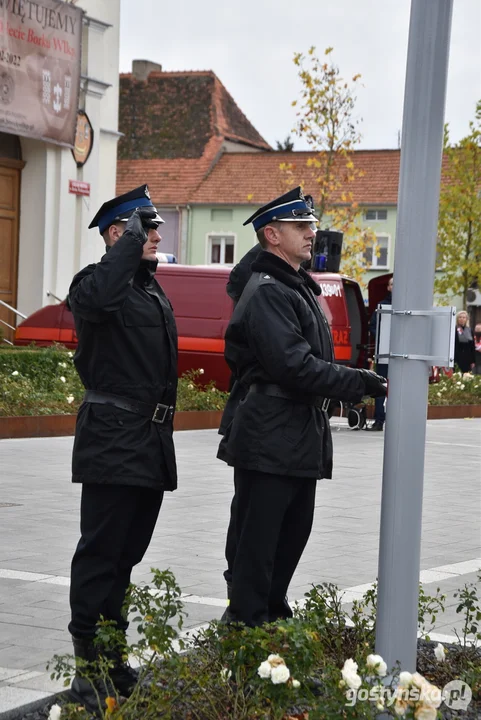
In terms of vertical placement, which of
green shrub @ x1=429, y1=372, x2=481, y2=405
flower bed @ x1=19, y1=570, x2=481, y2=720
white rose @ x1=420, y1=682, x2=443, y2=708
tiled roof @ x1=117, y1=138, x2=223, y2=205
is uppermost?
tiled roof @ x1=117, y1=138, x2=223, y2=205

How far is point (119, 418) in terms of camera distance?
4656mm

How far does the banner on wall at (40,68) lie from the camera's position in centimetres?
2372

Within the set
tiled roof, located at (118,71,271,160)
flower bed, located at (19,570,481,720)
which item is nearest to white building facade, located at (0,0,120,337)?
flower bed, located at (19,570,481,720)

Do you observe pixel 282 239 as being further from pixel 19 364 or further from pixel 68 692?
pixel 19 364

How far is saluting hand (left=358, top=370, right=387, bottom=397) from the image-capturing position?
15.4 feet

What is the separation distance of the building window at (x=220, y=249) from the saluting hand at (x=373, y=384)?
5399 centimetres

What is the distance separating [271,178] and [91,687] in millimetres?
53911

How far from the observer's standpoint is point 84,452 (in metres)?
4.64

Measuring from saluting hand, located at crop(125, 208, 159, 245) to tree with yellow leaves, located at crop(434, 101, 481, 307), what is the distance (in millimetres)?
34755

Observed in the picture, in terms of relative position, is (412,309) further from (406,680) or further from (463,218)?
(463,218)

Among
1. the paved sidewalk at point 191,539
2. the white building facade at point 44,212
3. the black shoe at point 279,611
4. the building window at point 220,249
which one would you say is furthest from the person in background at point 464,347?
the building window at point 220,249

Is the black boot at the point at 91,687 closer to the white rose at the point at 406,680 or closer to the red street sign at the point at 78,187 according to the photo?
the white rose at the point at 406,680

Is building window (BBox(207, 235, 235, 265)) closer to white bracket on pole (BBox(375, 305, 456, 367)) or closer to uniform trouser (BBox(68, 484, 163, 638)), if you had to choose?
uniform trouser (BBox(68, 484, 163, 638))

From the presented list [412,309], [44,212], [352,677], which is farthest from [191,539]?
[44,212]
